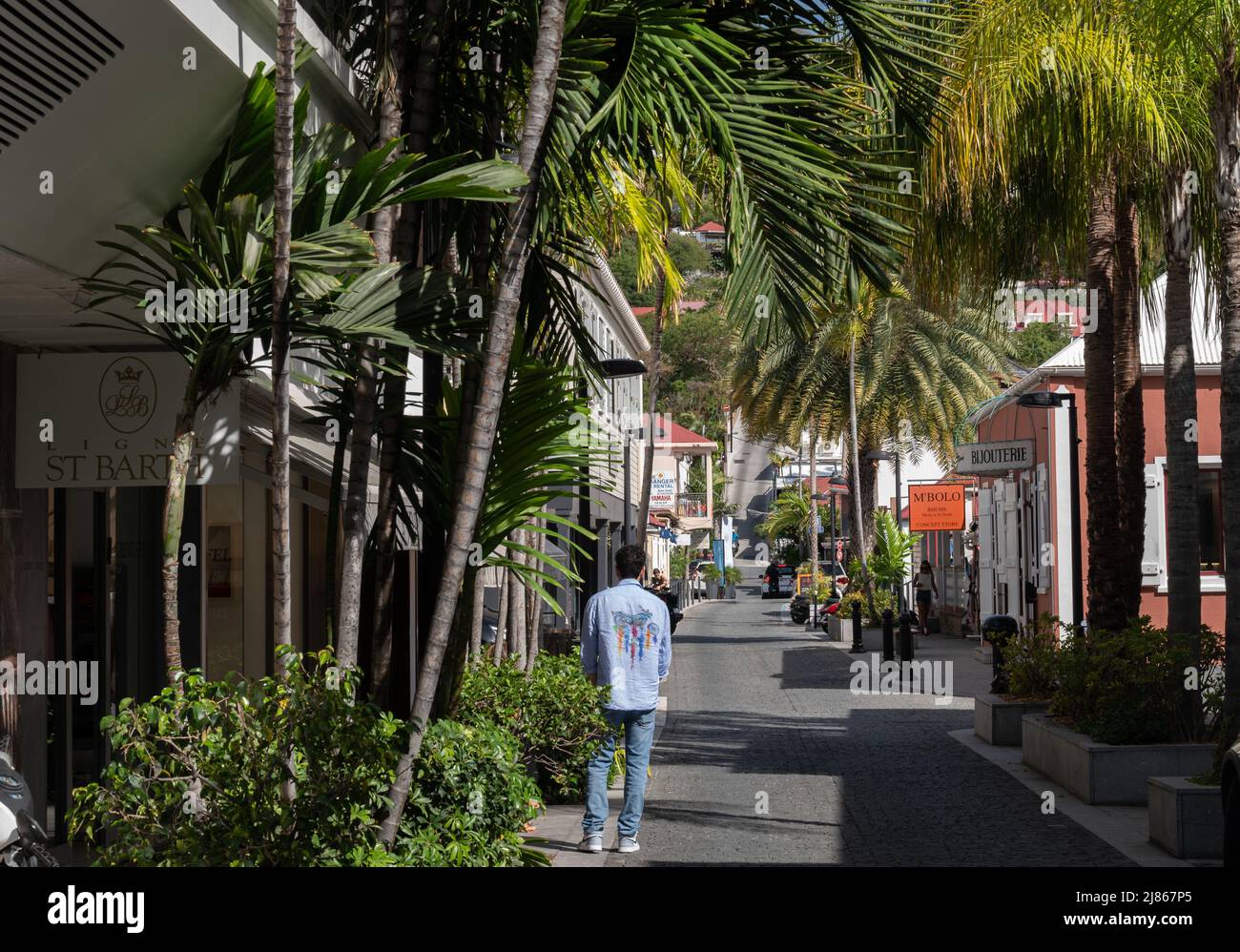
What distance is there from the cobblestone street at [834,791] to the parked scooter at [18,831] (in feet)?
12.5

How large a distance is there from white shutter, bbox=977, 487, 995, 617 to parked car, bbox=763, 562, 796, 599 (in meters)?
42.1

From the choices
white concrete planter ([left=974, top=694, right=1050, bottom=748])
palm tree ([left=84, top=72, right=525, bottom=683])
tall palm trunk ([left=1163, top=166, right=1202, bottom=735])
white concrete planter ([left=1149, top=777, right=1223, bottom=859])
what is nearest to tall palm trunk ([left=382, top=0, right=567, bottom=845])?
palm tree ([left=84, top=72, right=525, bottom=683])

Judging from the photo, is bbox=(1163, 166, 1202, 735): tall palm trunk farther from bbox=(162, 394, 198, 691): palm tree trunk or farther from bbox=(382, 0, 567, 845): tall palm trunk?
bbox=(162, 394, 198, 691): palm tree trunk

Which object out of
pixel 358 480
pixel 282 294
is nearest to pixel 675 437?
pixel 358 480

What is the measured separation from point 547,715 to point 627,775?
1676 millimetres

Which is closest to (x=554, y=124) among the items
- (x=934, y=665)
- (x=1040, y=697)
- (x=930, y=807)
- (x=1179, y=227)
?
(x=930, y=807)

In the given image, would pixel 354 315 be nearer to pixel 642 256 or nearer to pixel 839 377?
pixel 642 256

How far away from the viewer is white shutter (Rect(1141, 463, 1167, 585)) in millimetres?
23719

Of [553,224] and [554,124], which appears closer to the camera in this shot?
[554,124]

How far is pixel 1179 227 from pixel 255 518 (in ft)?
25.4

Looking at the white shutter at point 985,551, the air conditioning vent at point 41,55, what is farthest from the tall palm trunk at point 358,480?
the white shutter at point 985,551

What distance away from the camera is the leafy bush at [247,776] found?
505 centimetres

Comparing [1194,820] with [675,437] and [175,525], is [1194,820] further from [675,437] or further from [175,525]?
[675,437]
